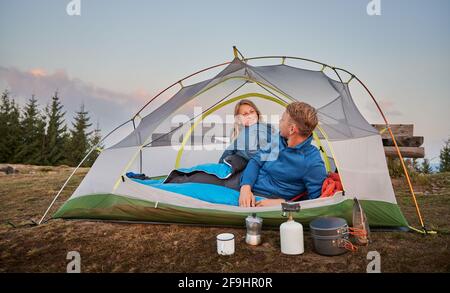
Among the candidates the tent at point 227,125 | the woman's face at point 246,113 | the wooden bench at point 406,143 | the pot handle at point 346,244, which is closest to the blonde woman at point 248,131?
the woman's face at point 246,113

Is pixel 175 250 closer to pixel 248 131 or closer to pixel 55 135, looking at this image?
pixel 248 131

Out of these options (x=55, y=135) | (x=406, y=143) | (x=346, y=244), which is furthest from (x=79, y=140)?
(x=346, y=244)

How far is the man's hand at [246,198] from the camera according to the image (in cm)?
310

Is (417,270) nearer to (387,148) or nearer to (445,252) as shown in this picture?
(445,252)

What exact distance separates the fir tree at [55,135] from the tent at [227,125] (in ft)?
84.3

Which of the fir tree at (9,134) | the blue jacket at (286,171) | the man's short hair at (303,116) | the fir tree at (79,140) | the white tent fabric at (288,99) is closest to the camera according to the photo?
the man's short hair at (303,116)

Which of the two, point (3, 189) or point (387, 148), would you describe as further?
point (387, 148)

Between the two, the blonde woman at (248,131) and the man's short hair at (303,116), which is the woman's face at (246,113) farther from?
the man's short hair at (303,116)

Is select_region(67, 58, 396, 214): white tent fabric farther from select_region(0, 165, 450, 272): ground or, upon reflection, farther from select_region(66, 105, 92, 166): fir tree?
select_region(66, 105, 92, 166): fir tree

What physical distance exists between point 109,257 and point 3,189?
4.73m
